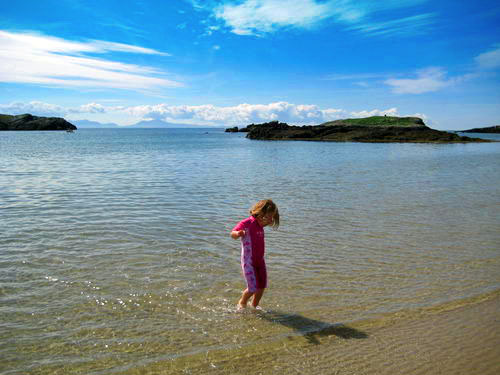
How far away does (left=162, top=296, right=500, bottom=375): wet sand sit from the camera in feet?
14.3

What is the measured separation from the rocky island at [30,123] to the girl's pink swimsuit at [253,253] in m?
194

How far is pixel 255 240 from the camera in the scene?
18.4 feet

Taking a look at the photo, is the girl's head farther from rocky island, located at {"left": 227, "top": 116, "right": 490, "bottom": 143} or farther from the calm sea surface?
rocky island, located at {"left": 227, "top": 116, "right": 490, "bottom": 143}

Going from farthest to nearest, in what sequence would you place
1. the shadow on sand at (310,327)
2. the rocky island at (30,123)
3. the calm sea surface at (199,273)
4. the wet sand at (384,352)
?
the rocky island at (30,123), the shadow on sand at (310,327), the calm sea surface at (199,273), the wet sand at (384,352)

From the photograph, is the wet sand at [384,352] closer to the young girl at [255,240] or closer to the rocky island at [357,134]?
the young girl at [255,240]

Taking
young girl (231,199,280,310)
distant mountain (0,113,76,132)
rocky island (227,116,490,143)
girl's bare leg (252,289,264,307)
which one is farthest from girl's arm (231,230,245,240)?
distant mountain (0,113,76,132)

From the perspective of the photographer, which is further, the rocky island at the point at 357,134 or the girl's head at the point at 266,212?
the rocky island at the point at 357,134

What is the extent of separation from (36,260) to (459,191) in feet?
60.1

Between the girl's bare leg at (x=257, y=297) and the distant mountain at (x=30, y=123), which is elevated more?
the distant mountain at (x=30, y=123)

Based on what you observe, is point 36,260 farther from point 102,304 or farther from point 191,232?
point 191,232

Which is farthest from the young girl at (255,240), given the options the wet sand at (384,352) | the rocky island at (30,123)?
the rocky island at (30,123)

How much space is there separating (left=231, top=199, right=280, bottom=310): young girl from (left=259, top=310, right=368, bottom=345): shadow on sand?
378 millimetres

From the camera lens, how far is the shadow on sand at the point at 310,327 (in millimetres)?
5121

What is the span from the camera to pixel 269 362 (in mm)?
4508
